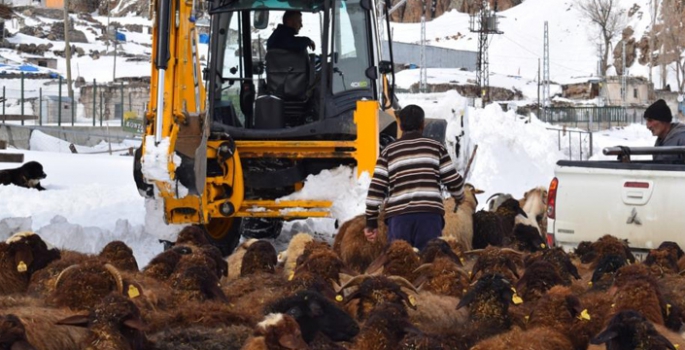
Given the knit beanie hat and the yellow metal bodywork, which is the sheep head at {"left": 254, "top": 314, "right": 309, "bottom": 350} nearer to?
the yellow metal bodywork

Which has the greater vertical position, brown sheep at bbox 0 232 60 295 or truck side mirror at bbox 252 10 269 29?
truck side mirror at bbox 252 10 269 29

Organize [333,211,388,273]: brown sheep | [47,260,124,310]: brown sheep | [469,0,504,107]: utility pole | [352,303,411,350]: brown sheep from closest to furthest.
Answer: [352,303,411,350]: brown sheep → [47,260,124,310]: brown sheep → [333,211,388,273]: brown sheep → [469,0,504,107]: utility pole

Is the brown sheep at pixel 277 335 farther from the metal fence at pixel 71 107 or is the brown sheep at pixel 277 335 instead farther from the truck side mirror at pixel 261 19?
the metal fence at pixel 71 107

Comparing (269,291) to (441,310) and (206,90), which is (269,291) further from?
(206,90)

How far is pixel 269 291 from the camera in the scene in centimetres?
836

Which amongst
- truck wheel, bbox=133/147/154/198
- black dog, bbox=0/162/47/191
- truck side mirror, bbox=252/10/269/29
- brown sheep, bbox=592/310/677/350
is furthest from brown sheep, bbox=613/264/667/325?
black dog, bbox=0/162/47/191

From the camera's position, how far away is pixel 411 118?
9602 mm

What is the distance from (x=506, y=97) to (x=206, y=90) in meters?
72.2

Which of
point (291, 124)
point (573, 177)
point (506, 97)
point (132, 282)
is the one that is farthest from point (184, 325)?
point (506, 97)

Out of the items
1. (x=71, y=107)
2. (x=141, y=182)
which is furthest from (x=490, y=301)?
(x=71, y=107)

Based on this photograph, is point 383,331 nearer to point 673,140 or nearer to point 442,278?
point 442,278

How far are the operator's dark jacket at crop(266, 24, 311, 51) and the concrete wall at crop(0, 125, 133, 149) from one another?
Result: 23.0 m

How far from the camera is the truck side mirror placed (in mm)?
13672

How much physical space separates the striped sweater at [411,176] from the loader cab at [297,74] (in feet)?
9.33
